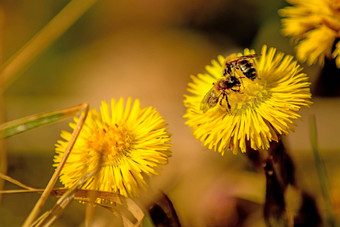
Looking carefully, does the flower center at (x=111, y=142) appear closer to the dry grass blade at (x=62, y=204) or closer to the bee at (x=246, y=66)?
the dry grass blade at (x=62, y=204)

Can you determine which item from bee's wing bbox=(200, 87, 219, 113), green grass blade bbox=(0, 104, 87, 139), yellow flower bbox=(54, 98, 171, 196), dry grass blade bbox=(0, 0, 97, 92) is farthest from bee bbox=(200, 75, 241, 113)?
dry grass blade bbox=(0, 0, 97, 92)

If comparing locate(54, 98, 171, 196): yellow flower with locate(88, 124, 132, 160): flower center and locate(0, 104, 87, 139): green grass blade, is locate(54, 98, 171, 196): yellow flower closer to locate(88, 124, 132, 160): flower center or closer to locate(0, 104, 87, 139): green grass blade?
locate(88, 124, 132, 160): flower center

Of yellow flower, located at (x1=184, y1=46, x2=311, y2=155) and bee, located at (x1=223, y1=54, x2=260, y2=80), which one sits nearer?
yellow flower, located at (x1=184, y1=46, x2=311, y2=155)

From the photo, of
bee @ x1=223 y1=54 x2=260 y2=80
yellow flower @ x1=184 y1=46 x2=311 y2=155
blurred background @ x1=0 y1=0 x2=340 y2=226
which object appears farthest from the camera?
blurred background @ x1=0 y1=0 x2=340 y2=226

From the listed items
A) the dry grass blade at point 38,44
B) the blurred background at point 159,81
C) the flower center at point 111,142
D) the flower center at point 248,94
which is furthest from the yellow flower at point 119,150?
the dry grass blade at point 38,44

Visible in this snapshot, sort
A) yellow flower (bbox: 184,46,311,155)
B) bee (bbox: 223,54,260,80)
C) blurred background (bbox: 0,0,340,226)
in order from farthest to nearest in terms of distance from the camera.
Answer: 1. blurred background (bbox: 0,0,340,226)
2. bee (bbox: 223,54,260,80)
3. yellow flower (bbox: 184,46,311,155)

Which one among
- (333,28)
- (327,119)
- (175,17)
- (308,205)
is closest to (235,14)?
(175,17)

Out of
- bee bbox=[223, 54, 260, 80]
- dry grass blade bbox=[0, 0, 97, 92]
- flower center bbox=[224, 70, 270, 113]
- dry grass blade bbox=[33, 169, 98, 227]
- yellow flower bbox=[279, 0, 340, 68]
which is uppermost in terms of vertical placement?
dry grass blade bbox=[0, 0, 97, 92]

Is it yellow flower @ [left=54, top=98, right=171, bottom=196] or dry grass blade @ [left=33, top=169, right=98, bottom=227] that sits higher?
yellow flower @ [left=54, top=98, right=171, bottom=196]
